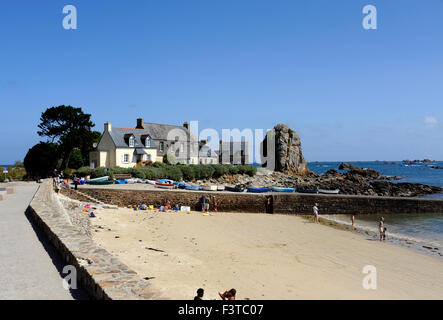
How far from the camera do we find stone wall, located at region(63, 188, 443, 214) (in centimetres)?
2662

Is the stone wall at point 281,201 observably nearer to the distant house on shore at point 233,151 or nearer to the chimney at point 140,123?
the chimney at point 140,123

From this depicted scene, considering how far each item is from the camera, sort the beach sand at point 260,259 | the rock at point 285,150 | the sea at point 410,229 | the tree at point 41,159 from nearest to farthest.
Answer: the beach sand at point 260,259 → the sea at point 410,229 → the tree at point 41,159 → the rock at point 285,150

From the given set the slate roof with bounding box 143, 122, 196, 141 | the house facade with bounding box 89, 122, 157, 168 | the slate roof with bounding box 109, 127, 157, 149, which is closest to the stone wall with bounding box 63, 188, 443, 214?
the house facade with bounding box 89, 122, 157, 168

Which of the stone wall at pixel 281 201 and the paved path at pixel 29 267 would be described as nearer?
the paved path at pixel 29 267

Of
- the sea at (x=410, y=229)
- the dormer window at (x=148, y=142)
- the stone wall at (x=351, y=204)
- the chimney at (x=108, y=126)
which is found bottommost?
the sea at (x=410, y=229)

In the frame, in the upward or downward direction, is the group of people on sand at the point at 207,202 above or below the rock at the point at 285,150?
below

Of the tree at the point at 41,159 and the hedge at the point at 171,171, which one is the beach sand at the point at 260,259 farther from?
the tree at the point at 41,159

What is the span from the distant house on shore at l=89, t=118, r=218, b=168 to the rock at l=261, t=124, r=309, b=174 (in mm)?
19425

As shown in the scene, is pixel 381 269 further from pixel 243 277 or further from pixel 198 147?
pixel 198 147

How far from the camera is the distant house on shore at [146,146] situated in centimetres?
4269

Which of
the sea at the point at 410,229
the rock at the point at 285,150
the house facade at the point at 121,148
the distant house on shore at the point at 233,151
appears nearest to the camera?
the sea at the point at 410,229

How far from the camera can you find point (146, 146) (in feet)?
151

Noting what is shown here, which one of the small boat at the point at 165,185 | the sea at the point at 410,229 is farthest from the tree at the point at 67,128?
the sea at the point at 410,229
